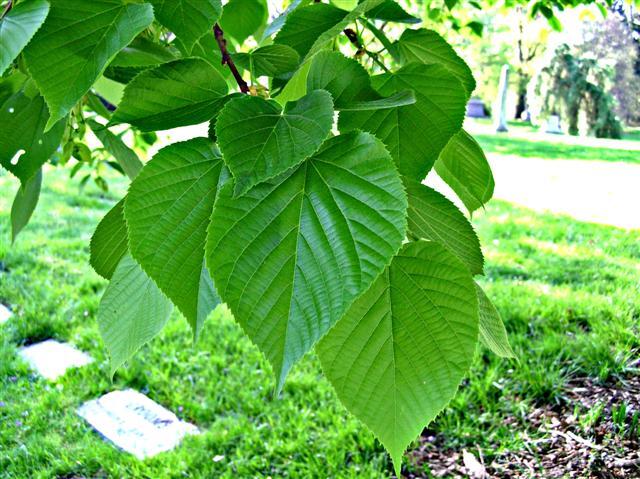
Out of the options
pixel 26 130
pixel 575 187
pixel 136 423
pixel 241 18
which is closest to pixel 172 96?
pixel 26 130

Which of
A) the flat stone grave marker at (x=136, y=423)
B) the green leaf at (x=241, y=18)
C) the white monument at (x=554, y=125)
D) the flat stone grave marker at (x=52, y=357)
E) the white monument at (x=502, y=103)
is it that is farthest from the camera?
the white monument at (x=502, y=103)

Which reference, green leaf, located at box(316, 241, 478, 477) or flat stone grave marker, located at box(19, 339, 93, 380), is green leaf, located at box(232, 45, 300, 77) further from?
flat stone grave marker, located at box(19, 339, 93, 380)

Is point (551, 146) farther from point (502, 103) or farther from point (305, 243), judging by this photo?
point (305, 243)

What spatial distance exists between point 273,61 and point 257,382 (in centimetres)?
231

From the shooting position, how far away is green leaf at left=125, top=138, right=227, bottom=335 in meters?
0.35

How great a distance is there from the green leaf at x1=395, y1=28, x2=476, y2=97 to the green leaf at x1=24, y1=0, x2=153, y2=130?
0.64 feet

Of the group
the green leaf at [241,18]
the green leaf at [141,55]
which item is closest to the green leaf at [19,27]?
the green leaf at [141,55]

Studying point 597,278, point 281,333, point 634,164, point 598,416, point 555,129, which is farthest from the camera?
point 555,129

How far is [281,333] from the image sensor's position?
12.1 inches

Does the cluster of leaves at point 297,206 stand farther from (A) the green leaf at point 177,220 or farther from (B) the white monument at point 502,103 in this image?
(B) the white monument at point 502,103

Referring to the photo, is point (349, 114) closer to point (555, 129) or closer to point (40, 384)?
point (40, 384)

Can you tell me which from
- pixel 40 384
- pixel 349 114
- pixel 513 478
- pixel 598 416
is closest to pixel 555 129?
pixel 598 416

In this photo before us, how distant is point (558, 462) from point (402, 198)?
202 cm

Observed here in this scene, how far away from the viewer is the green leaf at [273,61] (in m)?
0.42
